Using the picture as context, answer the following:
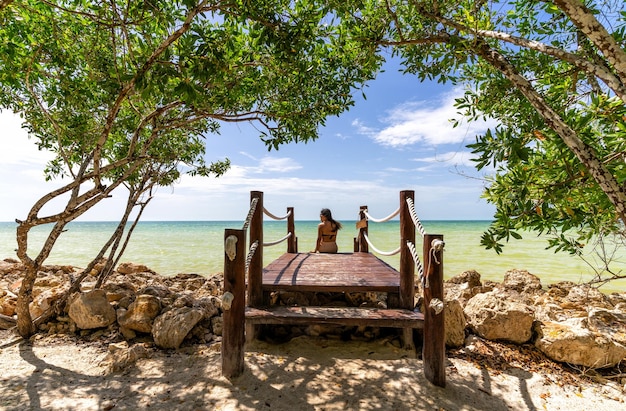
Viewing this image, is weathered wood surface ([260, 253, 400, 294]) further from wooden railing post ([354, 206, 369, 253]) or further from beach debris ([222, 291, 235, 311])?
wooden railing post ([354, 206, 369, 253])

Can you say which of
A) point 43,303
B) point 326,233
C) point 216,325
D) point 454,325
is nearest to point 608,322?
point 454,325

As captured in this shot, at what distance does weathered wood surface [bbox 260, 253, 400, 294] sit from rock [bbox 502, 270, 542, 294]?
451 centimetres

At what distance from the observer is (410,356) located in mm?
3355

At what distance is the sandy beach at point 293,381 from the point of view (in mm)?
2559

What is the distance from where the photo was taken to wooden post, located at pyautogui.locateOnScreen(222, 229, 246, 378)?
2.80 meters

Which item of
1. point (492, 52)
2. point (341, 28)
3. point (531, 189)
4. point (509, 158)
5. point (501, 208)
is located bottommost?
point (501, 208)

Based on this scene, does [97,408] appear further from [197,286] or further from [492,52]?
[197,286]

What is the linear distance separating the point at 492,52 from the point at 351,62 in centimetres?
223

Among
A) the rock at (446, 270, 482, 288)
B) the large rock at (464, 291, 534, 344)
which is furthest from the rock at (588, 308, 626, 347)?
the rock at (446, 270, 482, 288)

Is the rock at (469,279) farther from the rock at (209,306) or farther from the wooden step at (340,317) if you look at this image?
the rock at (209,306)

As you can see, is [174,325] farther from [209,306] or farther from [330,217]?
[330,217]

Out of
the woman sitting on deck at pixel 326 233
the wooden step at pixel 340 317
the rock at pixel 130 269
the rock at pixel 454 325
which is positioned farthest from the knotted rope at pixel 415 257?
the rock at pixel 130 269

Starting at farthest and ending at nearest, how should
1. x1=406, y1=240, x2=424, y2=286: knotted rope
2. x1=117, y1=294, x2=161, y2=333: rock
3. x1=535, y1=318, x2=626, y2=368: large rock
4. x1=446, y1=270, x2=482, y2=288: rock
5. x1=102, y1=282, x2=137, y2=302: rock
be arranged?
x1=446, y1=270, x2=482, y2=288: rock < x1=102, y1=282, x2=137, y2=302: rock < x1=117, y1=294, x2=161, y2=333: rock < x1=535, y1=318, x2=626, y2=368: large rock < x1=406, y1=240, x2=424, y2=286: knotted rope

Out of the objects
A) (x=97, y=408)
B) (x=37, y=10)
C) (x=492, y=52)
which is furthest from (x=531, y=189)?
(x=37, y=10)
